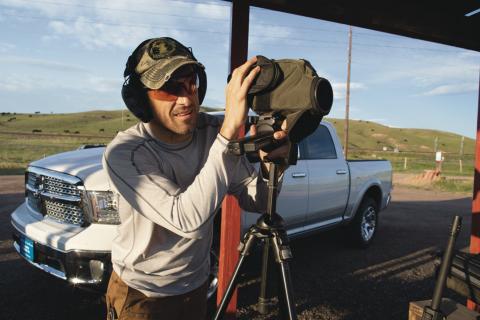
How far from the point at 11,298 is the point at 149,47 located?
347cm

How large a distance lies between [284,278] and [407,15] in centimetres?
278

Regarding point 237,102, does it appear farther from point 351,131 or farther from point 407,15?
point 351,131

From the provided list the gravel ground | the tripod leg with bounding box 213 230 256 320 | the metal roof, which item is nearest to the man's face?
the tripod leg with bounding box 213 230 256 320

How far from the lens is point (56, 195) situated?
11.6 ft

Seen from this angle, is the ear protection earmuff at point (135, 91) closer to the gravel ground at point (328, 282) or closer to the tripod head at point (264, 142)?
the tripod head at point (264, 142)

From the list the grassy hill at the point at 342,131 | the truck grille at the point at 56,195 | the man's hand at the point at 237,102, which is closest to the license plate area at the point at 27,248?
the truck grille at the point at 56,195

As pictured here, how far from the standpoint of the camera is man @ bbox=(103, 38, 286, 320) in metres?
1.29

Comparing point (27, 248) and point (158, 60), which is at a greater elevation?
point (158, 60)

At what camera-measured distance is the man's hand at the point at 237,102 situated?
4.31 feet

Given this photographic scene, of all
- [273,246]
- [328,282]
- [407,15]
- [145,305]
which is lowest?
[328,282]

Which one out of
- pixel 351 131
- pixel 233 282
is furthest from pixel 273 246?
pixel 351 131

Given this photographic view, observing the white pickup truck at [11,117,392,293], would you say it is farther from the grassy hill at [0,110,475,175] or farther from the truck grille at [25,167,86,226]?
A: the grassy hill at [0,110,475,175]

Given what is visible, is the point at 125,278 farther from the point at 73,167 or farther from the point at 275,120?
the point at 73,167

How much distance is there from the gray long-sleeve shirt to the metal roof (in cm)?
156
